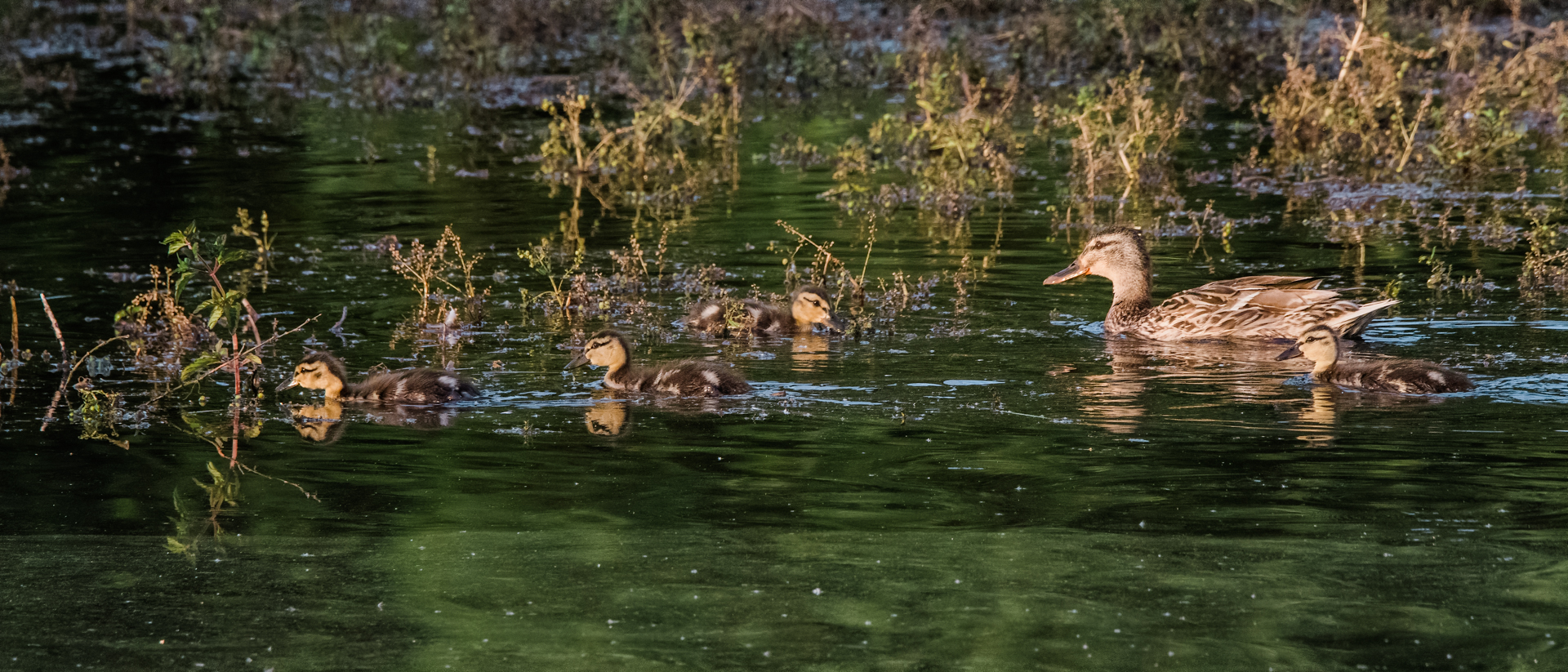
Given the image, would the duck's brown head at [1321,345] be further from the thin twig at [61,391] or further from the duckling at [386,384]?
the thin twig at [61,391]

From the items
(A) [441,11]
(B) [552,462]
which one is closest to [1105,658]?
(B) [552,462]

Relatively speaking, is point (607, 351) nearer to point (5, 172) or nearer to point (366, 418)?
point (366, 418)

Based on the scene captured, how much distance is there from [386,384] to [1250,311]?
5153 mm

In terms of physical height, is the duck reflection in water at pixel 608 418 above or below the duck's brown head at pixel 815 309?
below

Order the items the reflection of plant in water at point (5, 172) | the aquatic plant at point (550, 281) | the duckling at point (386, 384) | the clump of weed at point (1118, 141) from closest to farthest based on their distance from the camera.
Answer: the duckling at point (386, 384), the aquatic plant at point (550, 281), the clump of weed at point (1118, 141), the reflection of plant in water at point (5, 172)

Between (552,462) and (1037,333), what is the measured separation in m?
3.99

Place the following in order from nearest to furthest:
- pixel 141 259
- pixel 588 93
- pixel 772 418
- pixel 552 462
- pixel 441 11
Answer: pixel 552 462, pixel 772 418, pixel 141 259, pixel 588 93, pixel 441 11

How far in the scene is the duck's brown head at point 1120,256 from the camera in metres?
12.5

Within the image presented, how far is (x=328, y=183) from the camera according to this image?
19.6 metres

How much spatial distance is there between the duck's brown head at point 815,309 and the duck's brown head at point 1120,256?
1817 mm

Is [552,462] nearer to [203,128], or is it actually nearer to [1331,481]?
[1331,481]

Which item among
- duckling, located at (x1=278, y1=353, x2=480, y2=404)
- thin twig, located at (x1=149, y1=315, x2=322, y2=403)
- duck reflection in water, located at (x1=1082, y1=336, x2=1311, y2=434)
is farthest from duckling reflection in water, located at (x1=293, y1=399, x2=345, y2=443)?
duck reflection in water, located at (x1=1082, y1=336, x2=1311, y2=434)

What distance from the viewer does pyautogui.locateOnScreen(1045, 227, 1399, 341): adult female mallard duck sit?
1131 cm

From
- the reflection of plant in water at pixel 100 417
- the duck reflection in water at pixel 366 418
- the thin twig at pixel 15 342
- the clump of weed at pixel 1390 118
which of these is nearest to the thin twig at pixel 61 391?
the reflection of plant in water at pixel 100 417
